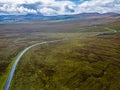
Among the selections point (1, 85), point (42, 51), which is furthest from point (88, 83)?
point (42, 51)

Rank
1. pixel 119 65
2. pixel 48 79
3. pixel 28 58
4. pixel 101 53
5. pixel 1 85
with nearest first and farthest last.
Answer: pixel 1 85
pixel 48 79
pixel 119 65
pixel 28 58
pixel 101 53

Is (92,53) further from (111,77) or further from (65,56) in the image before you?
(111,77)

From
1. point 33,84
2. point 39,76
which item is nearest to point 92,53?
point 39,76

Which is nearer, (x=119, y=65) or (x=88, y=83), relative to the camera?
(x=88, y=83)

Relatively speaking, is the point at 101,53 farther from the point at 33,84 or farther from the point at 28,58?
the point at 33,84

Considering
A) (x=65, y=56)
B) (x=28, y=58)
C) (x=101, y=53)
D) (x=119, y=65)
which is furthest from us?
(x=101, y=53)

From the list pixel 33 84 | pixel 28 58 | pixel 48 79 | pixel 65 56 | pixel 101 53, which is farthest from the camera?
pixel 101 53
